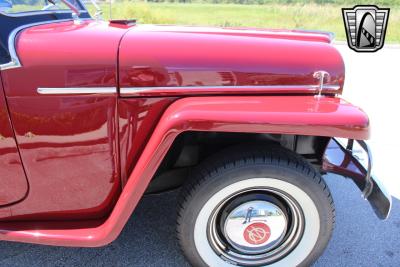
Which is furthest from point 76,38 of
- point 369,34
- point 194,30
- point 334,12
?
point 334,12

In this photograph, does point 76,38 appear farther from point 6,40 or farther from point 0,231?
point 0,231

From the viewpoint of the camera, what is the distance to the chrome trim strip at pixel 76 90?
1.50m

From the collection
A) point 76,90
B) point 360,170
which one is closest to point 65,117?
point 76,90

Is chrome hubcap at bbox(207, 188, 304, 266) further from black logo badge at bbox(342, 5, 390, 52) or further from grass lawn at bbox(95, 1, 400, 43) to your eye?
grass lawn at bbox(95, 1, 400, 43)

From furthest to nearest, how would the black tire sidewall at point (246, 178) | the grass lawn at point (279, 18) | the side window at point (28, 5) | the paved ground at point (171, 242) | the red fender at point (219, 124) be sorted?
the grass lawn at point (279, 18)
the paved ground at point (171, 242)
the side window at point (28, 5)
the black tire sidewall at point (246, 178)
the red fender at point (219, 124)

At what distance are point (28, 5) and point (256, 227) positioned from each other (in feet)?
5.76

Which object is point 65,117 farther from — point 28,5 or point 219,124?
→ point 28,5

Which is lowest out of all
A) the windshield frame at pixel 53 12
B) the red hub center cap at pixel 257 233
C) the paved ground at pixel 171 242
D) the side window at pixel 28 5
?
the paved ground at pixel 171 242

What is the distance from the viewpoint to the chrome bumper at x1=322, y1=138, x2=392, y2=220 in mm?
1812

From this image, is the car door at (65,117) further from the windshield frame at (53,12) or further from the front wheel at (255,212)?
the front wheel at (255,212)

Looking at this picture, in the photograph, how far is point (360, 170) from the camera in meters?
2.01

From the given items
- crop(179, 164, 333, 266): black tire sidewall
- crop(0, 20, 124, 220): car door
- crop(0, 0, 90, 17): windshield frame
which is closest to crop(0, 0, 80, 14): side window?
crop(0, 0, 90, 17): windshield frame

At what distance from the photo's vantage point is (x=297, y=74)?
1.66 metres

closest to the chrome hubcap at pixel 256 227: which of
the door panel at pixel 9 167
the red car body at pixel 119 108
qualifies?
the red car body at pixel 119 108
